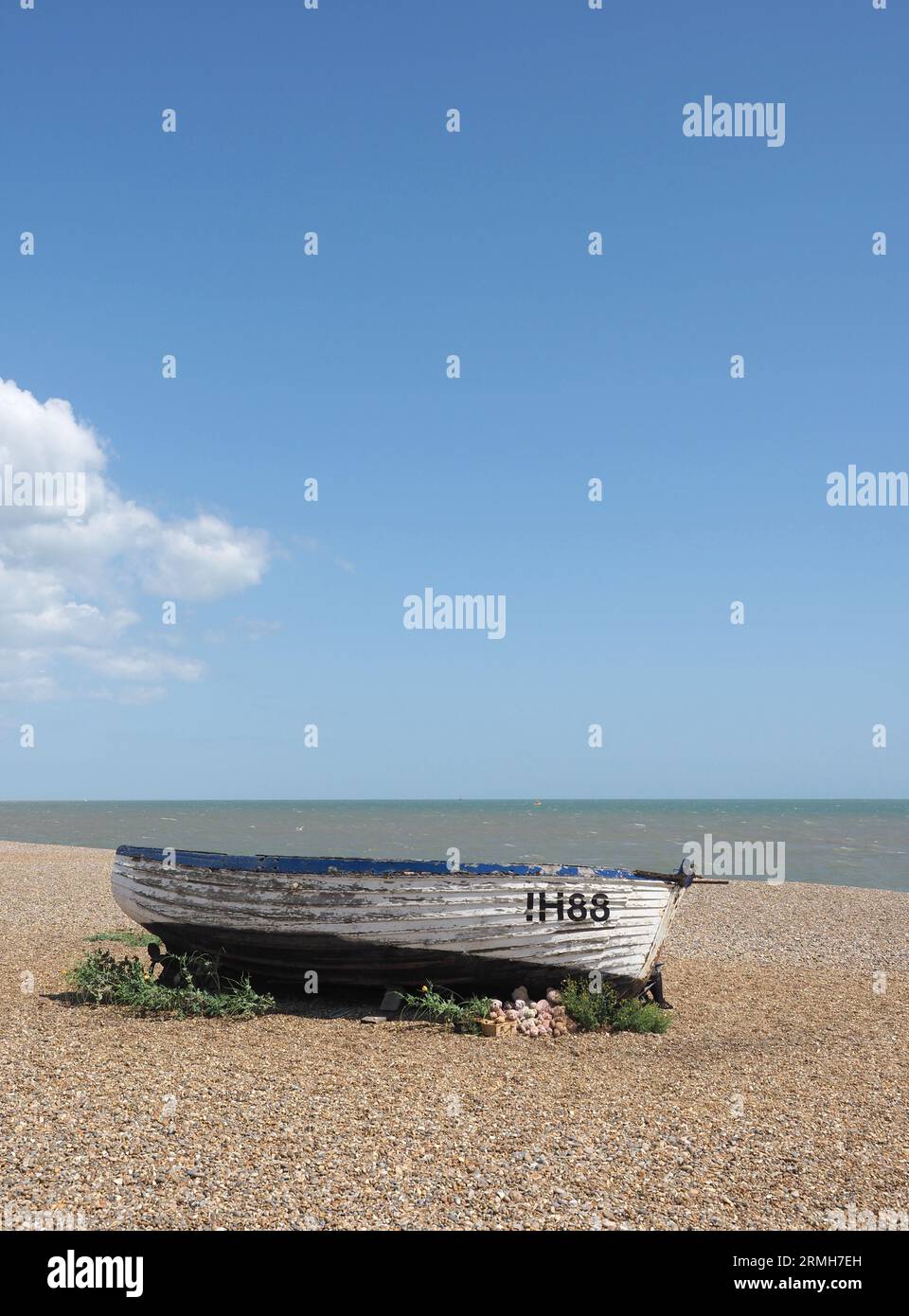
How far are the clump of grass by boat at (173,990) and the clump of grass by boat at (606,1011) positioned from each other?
3472 millimetres

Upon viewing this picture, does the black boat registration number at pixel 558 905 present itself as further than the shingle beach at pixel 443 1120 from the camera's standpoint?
Yes

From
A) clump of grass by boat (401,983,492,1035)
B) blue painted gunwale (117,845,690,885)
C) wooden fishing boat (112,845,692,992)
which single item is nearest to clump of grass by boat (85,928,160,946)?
blue painted gunwale (117,845,690,885)

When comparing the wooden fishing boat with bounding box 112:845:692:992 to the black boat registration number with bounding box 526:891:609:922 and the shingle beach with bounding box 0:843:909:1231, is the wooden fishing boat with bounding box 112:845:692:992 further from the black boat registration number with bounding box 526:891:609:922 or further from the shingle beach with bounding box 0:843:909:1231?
the shingle beach with bounding box 0:843:909:1231

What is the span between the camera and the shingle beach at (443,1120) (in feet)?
18.8

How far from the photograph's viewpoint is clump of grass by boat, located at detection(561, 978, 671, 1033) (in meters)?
10.5

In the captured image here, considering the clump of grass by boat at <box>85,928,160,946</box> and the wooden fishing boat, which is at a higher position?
the wooden fishing boat

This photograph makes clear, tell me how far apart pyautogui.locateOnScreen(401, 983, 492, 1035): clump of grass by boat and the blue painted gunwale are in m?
1.40

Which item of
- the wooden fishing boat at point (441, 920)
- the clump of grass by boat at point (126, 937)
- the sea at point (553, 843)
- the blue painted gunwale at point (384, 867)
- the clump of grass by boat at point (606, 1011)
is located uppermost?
the blue painted gunwale at point (384, 867)

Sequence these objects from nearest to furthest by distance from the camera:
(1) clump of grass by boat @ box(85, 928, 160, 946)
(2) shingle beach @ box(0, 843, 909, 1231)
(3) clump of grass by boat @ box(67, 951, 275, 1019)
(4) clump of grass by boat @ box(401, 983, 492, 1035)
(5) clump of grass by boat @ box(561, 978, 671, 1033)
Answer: (2) shingle beach @ box(0, 843, 909, 1231) < (4) clump of grass by boat @ box(401, 983, 492, 1035) < (5) clump of grass by boat @ box(561, 978, 671, 1033) < (3) clump of grass by boat @ box(67, 951, 275, 1019) < (1) clump of grass by boat @ box(85, 928, 160, 946)

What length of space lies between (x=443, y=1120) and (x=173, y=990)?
499cm

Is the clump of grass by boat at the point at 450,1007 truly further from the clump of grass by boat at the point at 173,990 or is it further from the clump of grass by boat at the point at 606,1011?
the clump of grass by boat at the point at 173,990

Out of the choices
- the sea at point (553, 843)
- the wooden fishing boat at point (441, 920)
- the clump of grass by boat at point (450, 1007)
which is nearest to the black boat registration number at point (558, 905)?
the wooden fishing boat at point (441, 920)

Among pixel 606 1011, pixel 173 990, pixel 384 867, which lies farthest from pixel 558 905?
pixel 173 990

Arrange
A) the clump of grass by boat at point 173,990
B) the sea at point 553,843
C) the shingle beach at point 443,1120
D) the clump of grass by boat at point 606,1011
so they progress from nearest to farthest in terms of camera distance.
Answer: the shingle beach at point 443,1120 < the clump of grass by boat at point 606,1011 < the clump of grass by boat at point 173,990 < the sea at point 553,843
